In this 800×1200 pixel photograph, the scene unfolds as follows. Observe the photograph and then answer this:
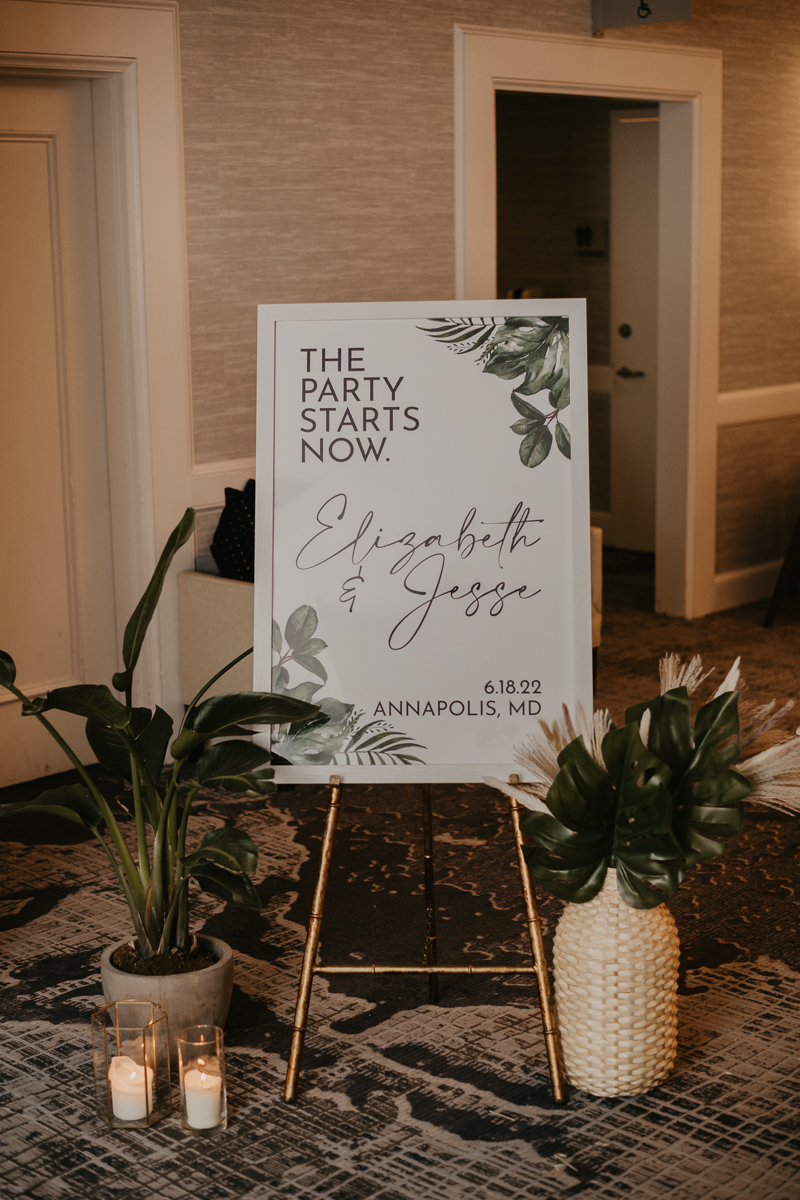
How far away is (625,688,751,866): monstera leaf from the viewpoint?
2.20 metres

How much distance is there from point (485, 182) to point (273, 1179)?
365 centimetres

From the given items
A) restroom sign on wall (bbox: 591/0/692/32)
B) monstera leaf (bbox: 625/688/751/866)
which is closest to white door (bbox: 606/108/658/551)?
restroom sign on wall (bbox: 591/0/692/32)

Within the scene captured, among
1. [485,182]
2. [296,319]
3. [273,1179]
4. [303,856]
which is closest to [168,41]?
[485,182]

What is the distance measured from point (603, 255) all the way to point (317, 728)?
541 cm

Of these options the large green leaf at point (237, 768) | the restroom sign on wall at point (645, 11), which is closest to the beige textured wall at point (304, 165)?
the restroom sign on wall at point (645, 11)

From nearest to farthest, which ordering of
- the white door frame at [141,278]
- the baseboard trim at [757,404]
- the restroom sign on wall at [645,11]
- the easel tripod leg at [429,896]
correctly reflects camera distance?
the easel tripod leg at [429,896] → the white door frame at [141,278] → the restroom sign on wall at [645,11] → the baseboard trim at [757,404]

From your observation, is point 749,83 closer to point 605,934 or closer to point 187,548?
point 187,548

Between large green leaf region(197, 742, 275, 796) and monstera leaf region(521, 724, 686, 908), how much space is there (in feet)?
1.58

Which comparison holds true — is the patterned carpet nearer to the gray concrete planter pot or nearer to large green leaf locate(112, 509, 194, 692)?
the gray concrete planter pot

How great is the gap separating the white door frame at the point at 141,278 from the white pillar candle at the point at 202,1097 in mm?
2046

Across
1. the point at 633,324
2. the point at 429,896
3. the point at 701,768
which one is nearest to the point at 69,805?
the point at 429,896

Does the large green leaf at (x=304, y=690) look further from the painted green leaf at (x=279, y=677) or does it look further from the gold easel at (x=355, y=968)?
the gold easel at (x=355, y=968)

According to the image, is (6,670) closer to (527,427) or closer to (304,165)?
(527,427)

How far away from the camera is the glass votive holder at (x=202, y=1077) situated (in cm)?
218
